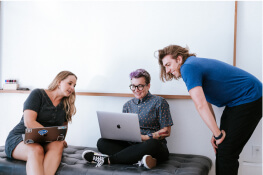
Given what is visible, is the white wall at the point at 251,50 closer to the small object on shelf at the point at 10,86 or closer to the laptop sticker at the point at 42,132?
the laptop sticker at the point at 42,132

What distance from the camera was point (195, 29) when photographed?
2367 millimetres

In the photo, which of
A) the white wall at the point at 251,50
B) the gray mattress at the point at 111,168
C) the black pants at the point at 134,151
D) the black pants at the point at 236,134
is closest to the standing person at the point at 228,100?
the black pants at the point at 236,134

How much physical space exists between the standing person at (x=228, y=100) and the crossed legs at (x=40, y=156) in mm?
1055

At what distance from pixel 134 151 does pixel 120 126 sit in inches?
8.6

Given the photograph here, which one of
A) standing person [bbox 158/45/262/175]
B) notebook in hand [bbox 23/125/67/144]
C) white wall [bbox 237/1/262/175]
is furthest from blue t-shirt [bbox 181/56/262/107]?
notebook in hand [bbox 23/125/67/144]

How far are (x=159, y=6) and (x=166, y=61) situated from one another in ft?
2.85

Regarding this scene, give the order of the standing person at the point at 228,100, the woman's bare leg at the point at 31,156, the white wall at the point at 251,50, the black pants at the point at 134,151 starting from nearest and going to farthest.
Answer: the standing person at the point at 228,100 → the woman's bare leg at the point at 31,156 → the black pants at the point at 134,151 → the white wall at the point at 251,50

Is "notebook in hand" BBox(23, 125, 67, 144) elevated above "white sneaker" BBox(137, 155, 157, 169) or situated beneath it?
elevated above

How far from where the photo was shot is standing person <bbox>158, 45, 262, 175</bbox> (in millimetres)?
1607

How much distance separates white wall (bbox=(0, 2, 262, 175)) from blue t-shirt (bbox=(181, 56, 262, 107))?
25.9 inches

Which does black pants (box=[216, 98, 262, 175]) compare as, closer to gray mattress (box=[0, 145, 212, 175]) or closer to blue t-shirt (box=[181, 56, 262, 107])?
blue t-shirt (box=[181, 56, 262, 107])

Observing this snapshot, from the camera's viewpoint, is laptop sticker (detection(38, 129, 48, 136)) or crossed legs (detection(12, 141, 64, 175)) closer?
crossed legs (detection(12, 141, 64, 175))

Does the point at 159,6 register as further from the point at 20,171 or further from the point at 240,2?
the point at 20,171

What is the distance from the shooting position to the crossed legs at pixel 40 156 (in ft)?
5.83
